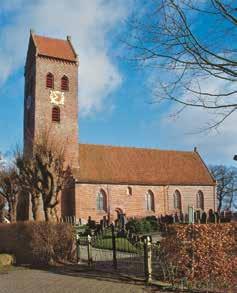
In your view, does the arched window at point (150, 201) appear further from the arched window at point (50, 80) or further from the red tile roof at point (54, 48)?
the red tile roof at point (54, 48)

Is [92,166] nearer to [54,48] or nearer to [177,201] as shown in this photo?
[177,201]

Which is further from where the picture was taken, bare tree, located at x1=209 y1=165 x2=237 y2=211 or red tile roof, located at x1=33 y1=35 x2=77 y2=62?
bare tree, located at x1=209 y1=165 x2=237 y2=211

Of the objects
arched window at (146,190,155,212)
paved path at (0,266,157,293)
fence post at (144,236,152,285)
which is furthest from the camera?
arched window at (146,190,155,212)

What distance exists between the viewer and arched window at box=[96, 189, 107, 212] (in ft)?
159

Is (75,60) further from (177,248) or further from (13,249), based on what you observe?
(177,248)

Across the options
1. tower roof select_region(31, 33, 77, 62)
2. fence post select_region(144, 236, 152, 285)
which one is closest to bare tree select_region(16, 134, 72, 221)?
fence post select_region(144, 236, 152, 285)

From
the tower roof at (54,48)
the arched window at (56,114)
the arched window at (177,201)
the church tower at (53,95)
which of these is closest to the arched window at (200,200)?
the arched window at (177,201)

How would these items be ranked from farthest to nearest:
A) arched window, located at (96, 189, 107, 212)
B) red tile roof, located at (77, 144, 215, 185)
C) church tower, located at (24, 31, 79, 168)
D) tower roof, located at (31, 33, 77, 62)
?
red tile roof, located at (77, 144, 215, 185)
tower roof, located at (31, 33, 77, 62)
arched window, located at (96, 189, 107, 212)
church tower, located at (24, 31, 79, 168)

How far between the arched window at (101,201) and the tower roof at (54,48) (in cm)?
1508

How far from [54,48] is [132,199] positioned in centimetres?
1905

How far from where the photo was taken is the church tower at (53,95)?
47.3 meters

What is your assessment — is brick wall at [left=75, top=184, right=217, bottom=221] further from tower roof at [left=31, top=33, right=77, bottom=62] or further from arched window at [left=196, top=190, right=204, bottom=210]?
tower roof at [left=31, top=33, right=77, bottom=62]

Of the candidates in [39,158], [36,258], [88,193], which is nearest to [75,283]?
[36,258]

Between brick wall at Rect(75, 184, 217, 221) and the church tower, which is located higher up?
the church tower
